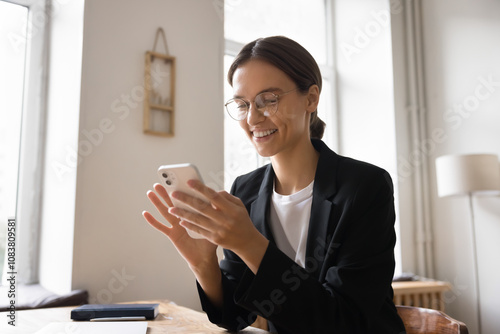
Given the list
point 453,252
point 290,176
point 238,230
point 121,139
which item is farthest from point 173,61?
point 453,252

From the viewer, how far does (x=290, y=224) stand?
117 cm

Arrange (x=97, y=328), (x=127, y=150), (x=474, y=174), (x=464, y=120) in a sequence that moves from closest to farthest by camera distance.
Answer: (x=97, y=328) < (x=127, y=150) < (x=474, y=174) < (x=464, y=120)

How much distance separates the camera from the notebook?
3.37ft

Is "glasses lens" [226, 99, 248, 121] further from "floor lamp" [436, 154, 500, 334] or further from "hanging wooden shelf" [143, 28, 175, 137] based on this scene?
"floor lamp" [436, 154, 500, 334]

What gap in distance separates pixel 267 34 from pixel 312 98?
2.52 metres

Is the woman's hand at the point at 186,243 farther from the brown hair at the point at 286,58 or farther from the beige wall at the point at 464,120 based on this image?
the beige wall at the point at 464,120

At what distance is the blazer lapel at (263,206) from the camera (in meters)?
1.17

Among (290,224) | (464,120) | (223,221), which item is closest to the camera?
(223,221)

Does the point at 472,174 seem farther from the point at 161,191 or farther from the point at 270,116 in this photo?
the point at 161,191

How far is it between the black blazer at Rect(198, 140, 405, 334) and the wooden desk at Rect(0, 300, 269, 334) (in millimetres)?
101

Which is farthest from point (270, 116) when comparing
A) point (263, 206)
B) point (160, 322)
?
point (160, 322)

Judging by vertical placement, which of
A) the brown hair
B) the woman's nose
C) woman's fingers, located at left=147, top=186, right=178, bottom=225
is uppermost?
the brown hair

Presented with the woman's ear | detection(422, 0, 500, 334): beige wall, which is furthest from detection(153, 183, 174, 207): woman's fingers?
detection(422, 0, 500, 334): beige wall

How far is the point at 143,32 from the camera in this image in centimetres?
240
